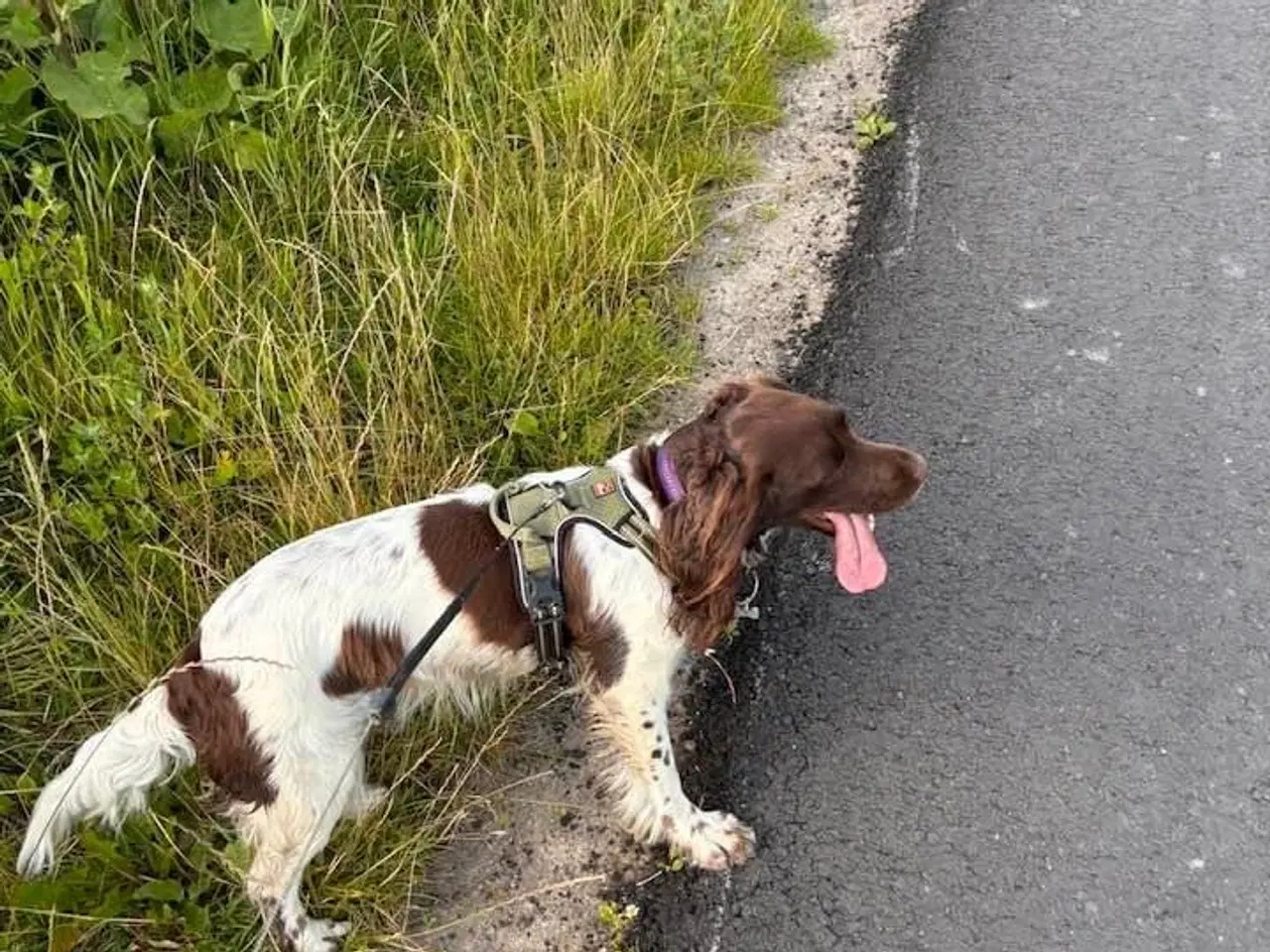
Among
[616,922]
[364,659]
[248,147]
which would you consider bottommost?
[616,922]

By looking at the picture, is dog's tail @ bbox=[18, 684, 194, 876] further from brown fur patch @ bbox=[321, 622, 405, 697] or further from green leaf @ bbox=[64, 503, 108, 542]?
green leaf @ bbox=[64, 503, 108, 542]

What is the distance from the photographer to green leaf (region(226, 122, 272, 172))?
3.92 metres

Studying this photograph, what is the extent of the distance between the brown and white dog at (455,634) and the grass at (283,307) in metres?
0.19

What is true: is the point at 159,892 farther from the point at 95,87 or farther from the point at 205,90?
the point at 205,90

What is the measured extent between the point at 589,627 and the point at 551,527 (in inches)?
10.0

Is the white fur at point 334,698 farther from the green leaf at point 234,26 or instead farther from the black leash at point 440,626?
the green leaf at point 234,26

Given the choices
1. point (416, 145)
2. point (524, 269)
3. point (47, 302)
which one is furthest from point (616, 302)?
point (47, 302)

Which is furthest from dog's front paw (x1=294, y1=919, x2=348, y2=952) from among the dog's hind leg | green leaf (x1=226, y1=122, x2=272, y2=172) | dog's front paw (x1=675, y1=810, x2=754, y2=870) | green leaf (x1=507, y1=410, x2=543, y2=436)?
green leaf (x1=226, y1=122, x2=272, y2=172)

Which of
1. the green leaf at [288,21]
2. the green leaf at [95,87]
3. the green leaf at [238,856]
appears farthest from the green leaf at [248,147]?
the green leaf at [238,856]

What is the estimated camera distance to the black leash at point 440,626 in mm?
2787

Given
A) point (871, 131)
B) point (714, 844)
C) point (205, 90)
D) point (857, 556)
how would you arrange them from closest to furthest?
point (714, 844)
point (857, 556)
point (205, 90)
point (871, 131)

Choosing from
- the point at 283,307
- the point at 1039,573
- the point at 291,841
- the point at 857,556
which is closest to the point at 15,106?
the point at 283,307

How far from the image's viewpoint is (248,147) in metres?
3.93

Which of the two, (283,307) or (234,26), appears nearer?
(283,307)
